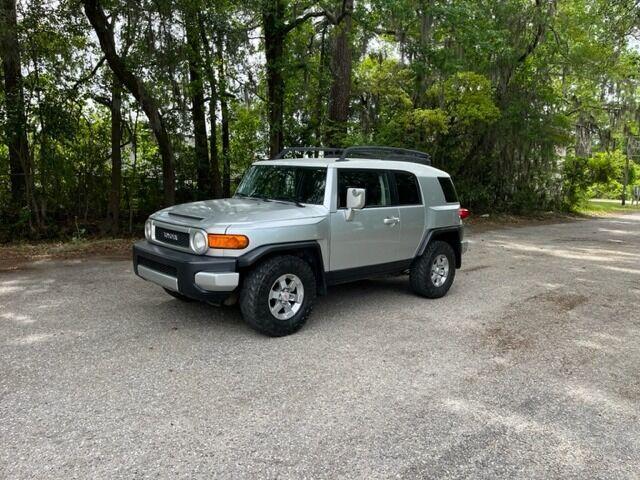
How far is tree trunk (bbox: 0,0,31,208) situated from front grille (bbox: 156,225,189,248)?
6.96 metres

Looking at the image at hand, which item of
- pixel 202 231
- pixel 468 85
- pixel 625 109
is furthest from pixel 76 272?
pixel 625 109

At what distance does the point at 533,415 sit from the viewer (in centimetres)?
324

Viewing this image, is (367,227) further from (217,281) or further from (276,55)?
(276,55)

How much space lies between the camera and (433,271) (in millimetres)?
6090

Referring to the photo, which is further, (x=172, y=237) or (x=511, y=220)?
(x=511, y=220)

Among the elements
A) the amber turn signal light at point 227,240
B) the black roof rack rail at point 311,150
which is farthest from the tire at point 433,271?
the amber turn signal light at point 227,240

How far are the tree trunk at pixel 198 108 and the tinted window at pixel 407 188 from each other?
6246mm

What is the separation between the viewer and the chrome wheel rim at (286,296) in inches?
175

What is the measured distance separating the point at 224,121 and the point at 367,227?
A: 28.6 feet

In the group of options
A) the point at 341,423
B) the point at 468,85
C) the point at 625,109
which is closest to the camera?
the point at 341,423

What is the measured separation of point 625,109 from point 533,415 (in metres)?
21.5

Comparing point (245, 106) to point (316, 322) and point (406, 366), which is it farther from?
point (406, 366)

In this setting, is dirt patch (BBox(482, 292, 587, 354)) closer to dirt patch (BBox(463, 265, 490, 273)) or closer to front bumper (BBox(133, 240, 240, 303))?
dirt patch (BBox(463, 265, 490, 273))

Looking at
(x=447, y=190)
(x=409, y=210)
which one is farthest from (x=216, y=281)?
(x=447, y=190)
